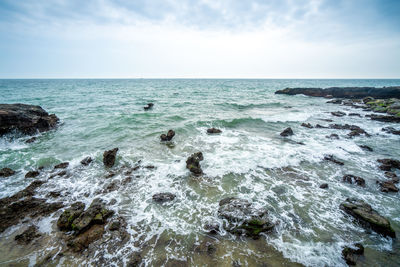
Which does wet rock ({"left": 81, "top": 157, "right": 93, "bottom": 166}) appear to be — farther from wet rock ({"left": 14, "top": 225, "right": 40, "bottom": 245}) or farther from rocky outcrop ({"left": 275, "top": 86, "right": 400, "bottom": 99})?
rocky outcrop ({"left": 275, "top": 86, "right": 400, "bottom": 99})

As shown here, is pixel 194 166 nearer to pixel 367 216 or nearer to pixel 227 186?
pixel 227 186

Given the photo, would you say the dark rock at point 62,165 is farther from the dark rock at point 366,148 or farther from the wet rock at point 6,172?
the dark rock at point 366,148

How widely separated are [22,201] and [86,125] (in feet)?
39.8

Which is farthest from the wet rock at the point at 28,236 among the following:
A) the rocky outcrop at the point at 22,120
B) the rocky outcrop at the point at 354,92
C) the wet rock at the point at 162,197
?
the rocky outcrop at the point at 354,92

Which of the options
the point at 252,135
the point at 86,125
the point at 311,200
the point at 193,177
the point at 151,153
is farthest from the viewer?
the point at 86,125

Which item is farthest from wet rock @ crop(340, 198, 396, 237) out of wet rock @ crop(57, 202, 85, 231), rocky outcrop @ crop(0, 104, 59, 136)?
rocky outcrop @ crop(0, 104, 59, 136)

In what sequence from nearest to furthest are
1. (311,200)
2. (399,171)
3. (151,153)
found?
(311,200)
(399,171)
(151,153)

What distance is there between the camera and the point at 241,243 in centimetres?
511

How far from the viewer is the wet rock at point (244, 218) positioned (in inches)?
215

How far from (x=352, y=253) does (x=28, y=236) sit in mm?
9507

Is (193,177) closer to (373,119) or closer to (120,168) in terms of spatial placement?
(120,168)

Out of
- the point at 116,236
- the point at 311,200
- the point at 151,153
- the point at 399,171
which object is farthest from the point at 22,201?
the point at 399,171

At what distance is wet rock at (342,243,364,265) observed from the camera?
4574 mm

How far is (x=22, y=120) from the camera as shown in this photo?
45.6 feet
